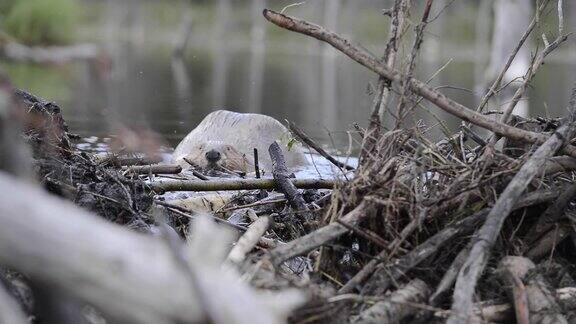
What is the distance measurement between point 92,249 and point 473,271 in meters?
1.58

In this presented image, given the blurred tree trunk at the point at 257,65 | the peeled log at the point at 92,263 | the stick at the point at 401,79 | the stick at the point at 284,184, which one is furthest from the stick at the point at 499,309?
the blurred tree trunk at the point at 257,65

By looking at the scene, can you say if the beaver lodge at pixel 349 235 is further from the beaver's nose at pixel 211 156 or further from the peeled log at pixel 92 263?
the beaver's nose at pixel 211 156

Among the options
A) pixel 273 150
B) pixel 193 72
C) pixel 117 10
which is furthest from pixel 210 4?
pixel 273 150

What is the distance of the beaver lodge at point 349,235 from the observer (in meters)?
2.22

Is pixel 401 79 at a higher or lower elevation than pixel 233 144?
higher

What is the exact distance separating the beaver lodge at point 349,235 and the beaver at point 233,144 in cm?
349

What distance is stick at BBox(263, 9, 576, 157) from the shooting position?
3924 mm

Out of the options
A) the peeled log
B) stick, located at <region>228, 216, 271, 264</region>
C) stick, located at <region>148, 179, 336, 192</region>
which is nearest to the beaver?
stick, located at <region>148, 179, 336, 192</region>

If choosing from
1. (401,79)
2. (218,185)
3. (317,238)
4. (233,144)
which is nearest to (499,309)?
(317,238)

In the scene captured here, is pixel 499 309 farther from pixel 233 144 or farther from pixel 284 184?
pixel 233 144

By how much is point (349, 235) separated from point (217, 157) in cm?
459

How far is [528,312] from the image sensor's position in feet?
11.2

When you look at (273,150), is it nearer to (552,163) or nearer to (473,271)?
(552,163)

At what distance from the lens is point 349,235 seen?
13.0 ft
